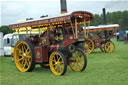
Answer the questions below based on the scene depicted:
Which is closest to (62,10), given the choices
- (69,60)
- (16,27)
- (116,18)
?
(16,27)

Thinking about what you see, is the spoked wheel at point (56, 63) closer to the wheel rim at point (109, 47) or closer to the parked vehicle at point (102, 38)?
the parked vehicle at point (102, 38)

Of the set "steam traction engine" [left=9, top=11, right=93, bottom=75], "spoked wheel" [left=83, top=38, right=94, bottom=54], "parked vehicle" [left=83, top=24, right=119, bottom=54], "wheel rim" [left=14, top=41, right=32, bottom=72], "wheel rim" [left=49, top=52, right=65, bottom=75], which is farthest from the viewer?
"parked vehicle" [left=83, top=24, right=119, bottom=54]

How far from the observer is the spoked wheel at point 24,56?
7621mm

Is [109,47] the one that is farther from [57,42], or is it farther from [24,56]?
[24,56]

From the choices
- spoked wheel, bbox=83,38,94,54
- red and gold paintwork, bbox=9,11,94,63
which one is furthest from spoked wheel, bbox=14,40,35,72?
spoked wheel, bbox=83,38,94,54

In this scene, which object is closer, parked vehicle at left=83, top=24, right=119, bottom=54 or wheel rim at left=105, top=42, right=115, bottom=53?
parked vehicle at left=83, top=24, right=119, bottom=54

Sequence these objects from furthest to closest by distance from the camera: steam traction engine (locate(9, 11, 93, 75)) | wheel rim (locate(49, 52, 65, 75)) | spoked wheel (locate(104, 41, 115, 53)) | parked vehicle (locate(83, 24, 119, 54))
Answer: spoked wheel (locate(104, 41, 115, 53)) → parked vehicle (locate(83, 24, 119, 54)) → steam traction engine (locate(9, 11, 93, 75)) → wheel rim (locate(49, 52, 65, 75))

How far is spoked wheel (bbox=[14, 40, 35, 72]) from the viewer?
7621mm

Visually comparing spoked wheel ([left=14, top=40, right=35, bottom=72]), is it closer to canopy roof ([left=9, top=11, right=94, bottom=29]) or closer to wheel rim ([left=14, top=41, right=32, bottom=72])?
wheel rim ([left=14, top=41, right=32, bottom=72])

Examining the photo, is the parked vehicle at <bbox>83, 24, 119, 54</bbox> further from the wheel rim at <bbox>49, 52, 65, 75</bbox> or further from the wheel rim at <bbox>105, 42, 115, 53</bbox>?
the wheel rim at <bbox>49, 52, 65, 75</bbox>

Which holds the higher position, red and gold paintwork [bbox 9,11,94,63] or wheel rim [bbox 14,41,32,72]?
red and gold paintwork [bbox 9,11,94,63]

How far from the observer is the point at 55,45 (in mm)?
7441

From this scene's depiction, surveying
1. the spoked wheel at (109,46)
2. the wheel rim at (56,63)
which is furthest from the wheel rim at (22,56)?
the spoked wheel at (109,46)

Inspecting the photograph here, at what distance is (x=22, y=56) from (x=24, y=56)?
6.1 inches
